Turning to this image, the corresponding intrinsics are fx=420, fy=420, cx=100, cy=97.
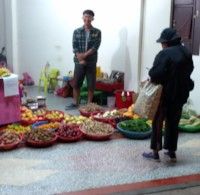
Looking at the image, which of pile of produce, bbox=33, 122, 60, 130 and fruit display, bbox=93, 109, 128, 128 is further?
fruit display, bbox=93, 109, 128, 128

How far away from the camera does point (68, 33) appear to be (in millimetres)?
8484

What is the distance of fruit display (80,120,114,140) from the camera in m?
5.23

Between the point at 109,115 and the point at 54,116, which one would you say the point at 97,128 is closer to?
the point at 109,115

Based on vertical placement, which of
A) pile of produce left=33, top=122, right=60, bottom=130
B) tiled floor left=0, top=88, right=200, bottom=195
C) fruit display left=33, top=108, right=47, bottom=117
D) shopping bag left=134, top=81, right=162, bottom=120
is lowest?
tiled floor left=0, top=88, right=200, bottom=195

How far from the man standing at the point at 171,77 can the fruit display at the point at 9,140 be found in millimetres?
1604

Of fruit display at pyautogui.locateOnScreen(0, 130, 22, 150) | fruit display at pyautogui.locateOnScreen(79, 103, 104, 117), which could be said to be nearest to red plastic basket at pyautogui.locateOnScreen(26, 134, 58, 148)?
fruit display at pyautogui.locateOnScreen(0, 130, 22, 150)

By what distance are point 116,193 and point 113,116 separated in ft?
7.49

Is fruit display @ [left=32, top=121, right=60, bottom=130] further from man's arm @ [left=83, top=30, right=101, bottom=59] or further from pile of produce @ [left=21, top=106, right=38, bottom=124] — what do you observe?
man's arm @ [left=83, top=30, right=101, bottom=59]

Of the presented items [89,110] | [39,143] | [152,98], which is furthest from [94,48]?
[152,98]

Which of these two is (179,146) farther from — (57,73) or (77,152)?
(57,73)

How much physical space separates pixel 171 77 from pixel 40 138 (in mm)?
1742

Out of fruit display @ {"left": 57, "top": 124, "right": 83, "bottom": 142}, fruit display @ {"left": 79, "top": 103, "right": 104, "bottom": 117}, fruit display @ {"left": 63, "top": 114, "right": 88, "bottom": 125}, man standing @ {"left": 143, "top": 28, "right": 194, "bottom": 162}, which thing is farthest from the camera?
fruit display @ {"left": 79, "top": 103, "right": 104, "bottom": 117}

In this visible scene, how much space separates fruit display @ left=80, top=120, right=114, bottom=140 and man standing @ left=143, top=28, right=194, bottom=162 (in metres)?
0.91

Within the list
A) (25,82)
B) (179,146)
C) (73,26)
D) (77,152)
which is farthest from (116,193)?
(25,82)
